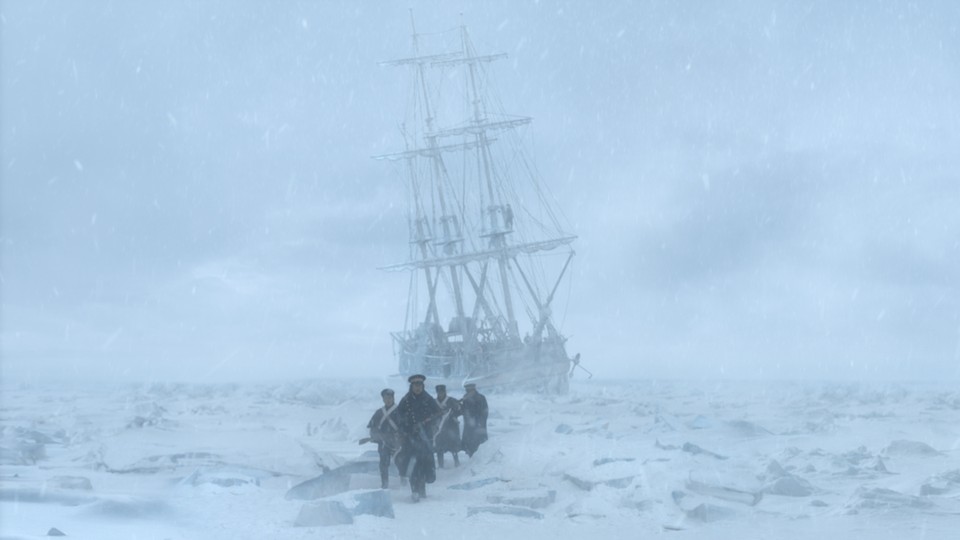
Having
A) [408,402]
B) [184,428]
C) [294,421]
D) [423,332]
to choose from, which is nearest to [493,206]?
[423,332]

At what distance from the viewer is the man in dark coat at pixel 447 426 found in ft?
47.5

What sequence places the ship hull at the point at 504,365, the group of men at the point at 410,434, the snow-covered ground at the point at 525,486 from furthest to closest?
the ship hull at the point at 504,365 → the group of men at the point at 410,434 → the snow-covered ground at the point at 525,486

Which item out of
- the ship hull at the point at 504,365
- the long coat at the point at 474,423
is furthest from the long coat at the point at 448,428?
the ship hull at the point at 504,365

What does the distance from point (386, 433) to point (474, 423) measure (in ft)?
8.26

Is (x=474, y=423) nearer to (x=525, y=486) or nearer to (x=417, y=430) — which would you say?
(x=525, y=486)

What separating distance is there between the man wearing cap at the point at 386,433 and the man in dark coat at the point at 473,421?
2142 mm

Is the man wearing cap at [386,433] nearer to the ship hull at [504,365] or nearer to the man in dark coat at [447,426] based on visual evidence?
the man in dark coat at [447,426]

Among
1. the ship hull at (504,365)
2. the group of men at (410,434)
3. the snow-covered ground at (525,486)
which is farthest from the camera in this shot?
the ship hull at (504,365)

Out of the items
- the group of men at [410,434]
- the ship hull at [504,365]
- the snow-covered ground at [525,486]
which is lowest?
the snow-covered ground at [525,486]

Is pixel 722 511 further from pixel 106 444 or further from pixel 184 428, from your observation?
pixel 184 428

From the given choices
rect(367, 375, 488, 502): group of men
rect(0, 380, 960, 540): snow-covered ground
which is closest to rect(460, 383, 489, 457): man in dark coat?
rect(0, 380, 960, 540): snow-covered ground

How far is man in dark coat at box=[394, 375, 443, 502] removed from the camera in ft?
42.4

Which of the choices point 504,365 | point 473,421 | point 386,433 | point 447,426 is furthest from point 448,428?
point 504,365

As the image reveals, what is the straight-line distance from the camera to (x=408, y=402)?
13305 mm
